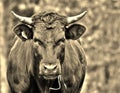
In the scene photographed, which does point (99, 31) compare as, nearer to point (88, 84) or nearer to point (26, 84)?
point (88, 84)

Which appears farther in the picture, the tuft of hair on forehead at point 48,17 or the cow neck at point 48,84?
the cow neck at point 48,84

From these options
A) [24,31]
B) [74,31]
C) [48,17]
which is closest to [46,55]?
[48,17]

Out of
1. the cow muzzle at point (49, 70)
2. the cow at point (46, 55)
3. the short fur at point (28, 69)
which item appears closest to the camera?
the cow muzzle at point (49, 70)

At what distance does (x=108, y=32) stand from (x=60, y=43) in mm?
15612

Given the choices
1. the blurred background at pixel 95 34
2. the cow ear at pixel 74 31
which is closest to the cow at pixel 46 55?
the cow ear at pixel 74 31

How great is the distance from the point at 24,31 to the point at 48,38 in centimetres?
68

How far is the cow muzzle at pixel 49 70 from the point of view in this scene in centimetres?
1375

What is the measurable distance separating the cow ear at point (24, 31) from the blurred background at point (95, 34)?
41.7 ft

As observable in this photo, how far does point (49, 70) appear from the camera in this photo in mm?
13750

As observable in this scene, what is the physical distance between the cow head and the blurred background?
1288 cm

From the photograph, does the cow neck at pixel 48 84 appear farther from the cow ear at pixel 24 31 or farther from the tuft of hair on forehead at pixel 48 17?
the tuft of hair on forehead at pixel 48 17

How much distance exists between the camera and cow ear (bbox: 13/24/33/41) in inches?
569

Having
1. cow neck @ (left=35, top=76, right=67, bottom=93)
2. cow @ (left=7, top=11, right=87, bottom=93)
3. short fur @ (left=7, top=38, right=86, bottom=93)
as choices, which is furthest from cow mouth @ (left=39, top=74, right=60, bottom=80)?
short fur @ (left=7, top=38, right=86, bottom=93)

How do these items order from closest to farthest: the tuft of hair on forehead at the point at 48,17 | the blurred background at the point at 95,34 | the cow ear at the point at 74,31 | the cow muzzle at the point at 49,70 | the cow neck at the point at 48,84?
the cow muzzle at the point at 49,70 → the tuft of hair on forehead at the point at 48,17 → the cow neck at the point at 48,84 → the cow ear at the point at 74,31 → the blurred background at the point at 95,34
